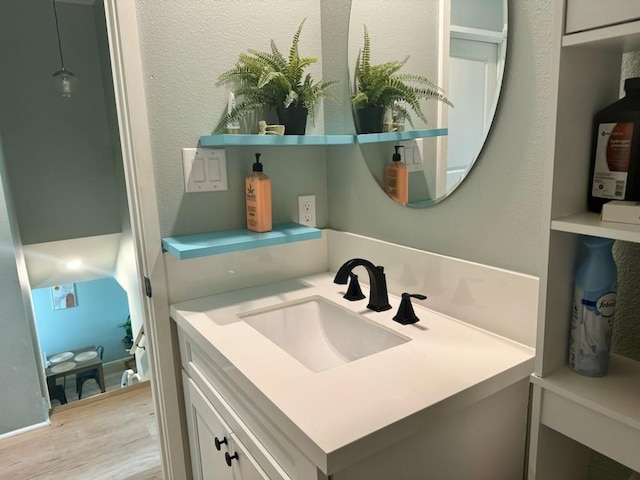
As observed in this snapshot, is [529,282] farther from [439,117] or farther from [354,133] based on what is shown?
[354,133]

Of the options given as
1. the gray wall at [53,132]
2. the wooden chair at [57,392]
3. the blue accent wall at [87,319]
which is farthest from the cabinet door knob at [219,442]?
the blue accent wall at [87,319]

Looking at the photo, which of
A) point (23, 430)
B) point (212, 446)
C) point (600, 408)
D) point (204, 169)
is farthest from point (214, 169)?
point (23, 430)

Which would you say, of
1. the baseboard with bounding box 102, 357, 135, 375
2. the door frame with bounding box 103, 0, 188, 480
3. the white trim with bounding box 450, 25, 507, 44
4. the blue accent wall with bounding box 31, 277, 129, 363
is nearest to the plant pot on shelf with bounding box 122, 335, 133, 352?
the baseboard with bounding box 102, 357, 135, 375

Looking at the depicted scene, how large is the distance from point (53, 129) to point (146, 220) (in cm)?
281

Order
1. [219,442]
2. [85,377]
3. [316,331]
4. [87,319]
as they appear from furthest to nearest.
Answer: [87,319], [85,377], [316,331], [219,442]

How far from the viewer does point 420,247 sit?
1.27 metres

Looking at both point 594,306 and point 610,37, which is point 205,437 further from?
point 610,37

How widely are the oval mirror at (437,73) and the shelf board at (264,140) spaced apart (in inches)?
3.9

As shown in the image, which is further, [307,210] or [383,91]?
[307,210]

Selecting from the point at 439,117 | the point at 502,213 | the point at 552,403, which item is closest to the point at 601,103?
the point at 502,213

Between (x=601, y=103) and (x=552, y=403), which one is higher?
(x=601, y=103)

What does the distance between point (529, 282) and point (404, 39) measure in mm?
727

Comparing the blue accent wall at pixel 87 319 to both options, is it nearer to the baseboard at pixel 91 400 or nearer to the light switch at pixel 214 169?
the baseboard at pixel 91 400

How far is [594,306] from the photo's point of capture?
2.58 feet
